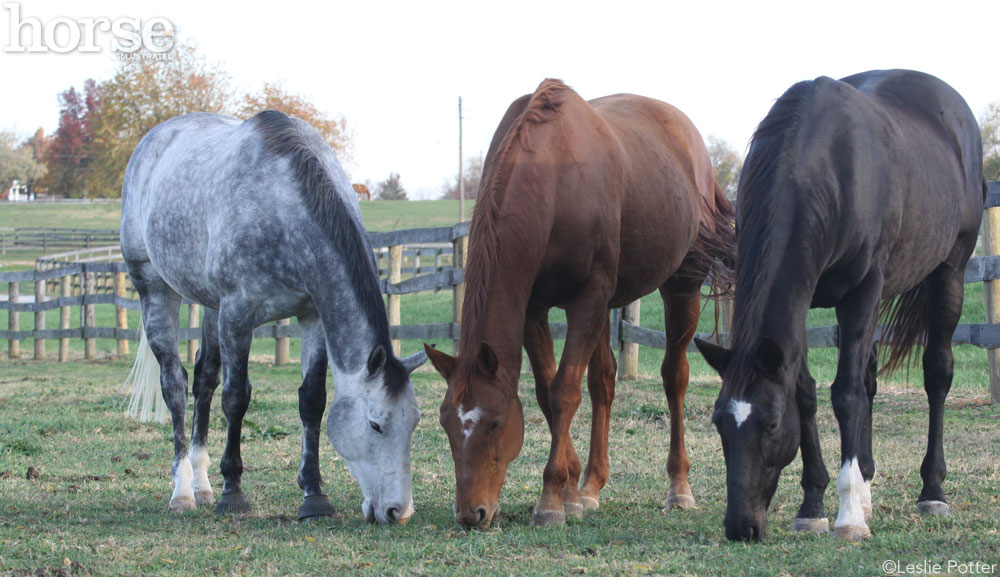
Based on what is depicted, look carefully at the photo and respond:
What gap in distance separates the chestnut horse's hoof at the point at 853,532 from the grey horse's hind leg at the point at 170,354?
295cm

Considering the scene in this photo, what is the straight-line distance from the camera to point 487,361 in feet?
11.7

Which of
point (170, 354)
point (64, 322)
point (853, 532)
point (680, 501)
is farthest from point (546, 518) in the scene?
point (64, 322)

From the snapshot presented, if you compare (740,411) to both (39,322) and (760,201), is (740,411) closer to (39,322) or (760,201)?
(760,201)

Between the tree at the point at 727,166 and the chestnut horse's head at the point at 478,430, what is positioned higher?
the tree at the point at 727,166

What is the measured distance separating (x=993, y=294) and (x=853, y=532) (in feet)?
13.6

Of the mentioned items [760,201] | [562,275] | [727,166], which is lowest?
[562,275]

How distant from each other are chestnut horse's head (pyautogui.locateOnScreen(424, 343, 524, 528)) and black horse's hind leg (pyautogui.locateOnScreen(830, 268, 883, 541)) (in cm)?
121

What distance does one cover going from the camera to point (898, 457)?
16.7 ft

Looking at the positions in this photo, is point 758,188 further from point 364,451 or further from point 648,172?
point 364,451

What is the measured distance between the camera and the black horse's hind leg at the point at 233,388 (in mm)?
4363

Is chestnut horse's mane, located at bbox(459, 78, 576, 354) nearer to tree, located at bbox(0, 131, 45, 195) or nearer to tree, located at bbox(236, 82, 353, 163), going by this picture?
tree, located at bbox(236, 82, 353, 163)

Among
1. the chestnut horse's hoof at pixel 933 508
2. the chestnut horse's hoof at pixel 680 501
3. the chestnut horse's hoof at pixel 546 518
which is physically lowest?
the chestnut horse's hoof at pixel 680 501

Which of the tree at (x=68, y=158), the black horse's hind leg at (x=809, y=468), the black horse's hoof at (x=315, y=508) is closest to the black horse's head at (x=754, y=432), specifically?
the black horse's hind leg at (x=809, y=468)

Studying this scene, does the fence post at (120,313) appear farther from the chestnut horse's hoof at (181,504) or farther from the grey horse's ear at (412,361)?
the grey horse's ear at (412,361)
